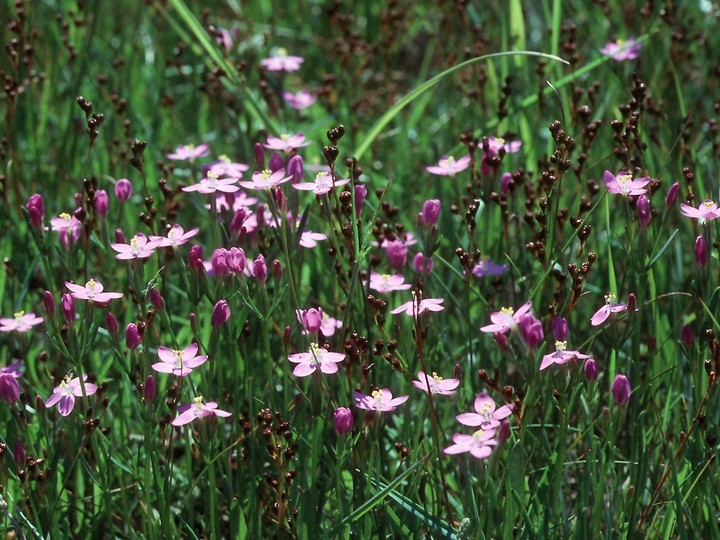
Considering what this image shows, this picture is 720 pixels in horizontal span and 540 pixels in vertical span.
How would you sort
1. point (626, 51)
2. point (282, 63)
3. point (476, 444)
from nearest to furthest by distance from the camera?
point (476, 444) → point (626, 51) → point (282, 63)

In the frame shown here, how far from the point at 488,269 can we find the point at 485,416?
0.87m

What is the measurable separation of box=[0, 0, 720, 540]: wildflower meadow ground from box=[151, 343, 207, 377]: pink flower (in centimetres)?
1

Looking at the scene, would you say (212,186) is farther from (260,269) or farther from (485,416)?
(485,416)

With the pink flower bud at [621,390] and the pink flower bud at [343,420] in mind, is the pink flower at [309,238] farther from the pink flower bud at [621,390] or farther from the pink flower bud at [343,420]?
the pink flower bud at [621,390]

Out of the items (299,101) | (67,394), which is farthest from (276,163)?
(299,101)

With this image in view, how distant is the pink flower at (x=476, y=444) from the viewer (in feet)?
6.99

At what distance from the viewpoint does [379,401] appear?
2.31 m

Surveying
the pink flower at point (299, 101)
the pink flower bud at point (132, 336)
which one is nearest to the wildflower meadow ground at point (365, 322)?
the pink flower bud at point (132, 336)

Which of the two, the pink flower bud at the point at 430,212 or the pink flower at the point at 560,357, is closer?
the pink flower at the point at 560,357

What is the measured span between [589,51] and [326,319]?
323 centimetres

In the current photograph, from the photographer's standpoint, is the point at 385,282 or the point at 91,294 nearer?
the point at 91,294

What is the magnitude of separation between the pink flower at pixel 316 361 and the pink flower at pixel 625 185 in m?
0.83

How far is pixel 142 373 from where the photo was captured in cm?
241

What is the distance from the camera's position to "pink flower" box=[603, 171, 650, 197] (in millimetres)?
2539
